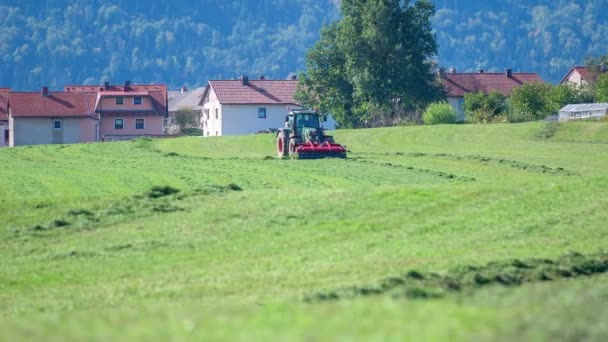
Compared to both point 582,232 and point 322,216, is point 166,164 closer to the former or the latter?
point 322,216

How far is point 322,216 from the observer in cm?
2145

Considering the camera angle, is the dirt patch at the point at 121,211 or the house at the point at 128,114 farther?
the house at the point at 128,114

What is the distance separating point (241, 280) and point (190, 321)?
7.01m

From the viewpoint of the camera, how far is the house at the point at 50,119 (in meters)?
96.0

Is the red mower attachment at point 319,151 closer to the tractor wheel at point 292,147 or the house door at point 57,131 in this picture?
the tractor wheel at point 292,147

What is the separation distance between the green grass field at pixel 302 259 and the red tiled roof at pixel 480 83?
243 ft

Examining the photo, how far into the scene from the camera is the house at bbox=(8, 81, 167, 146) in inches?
3789

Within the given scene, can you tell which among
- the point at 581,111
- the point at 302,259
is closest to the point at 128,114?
the point at 581,111

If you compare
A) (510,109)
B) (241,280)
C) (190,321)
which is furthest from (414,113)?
(190,321)

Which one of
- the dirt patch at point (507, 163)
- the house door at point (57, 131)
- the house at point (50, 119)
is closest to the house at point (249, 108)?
the house at point (50, 119)

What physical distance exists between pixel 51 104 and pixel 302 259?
82549 millimetres

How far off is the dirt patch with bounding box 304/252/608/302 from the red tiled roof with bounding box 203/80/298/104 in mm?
83271

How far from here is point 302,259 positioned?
18.0 m

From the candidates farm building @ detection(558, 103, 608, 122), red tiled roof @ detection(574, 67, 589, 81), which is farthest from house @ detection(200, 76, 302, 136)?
red tiled roof @ detection(574, 67, 589, 81)
